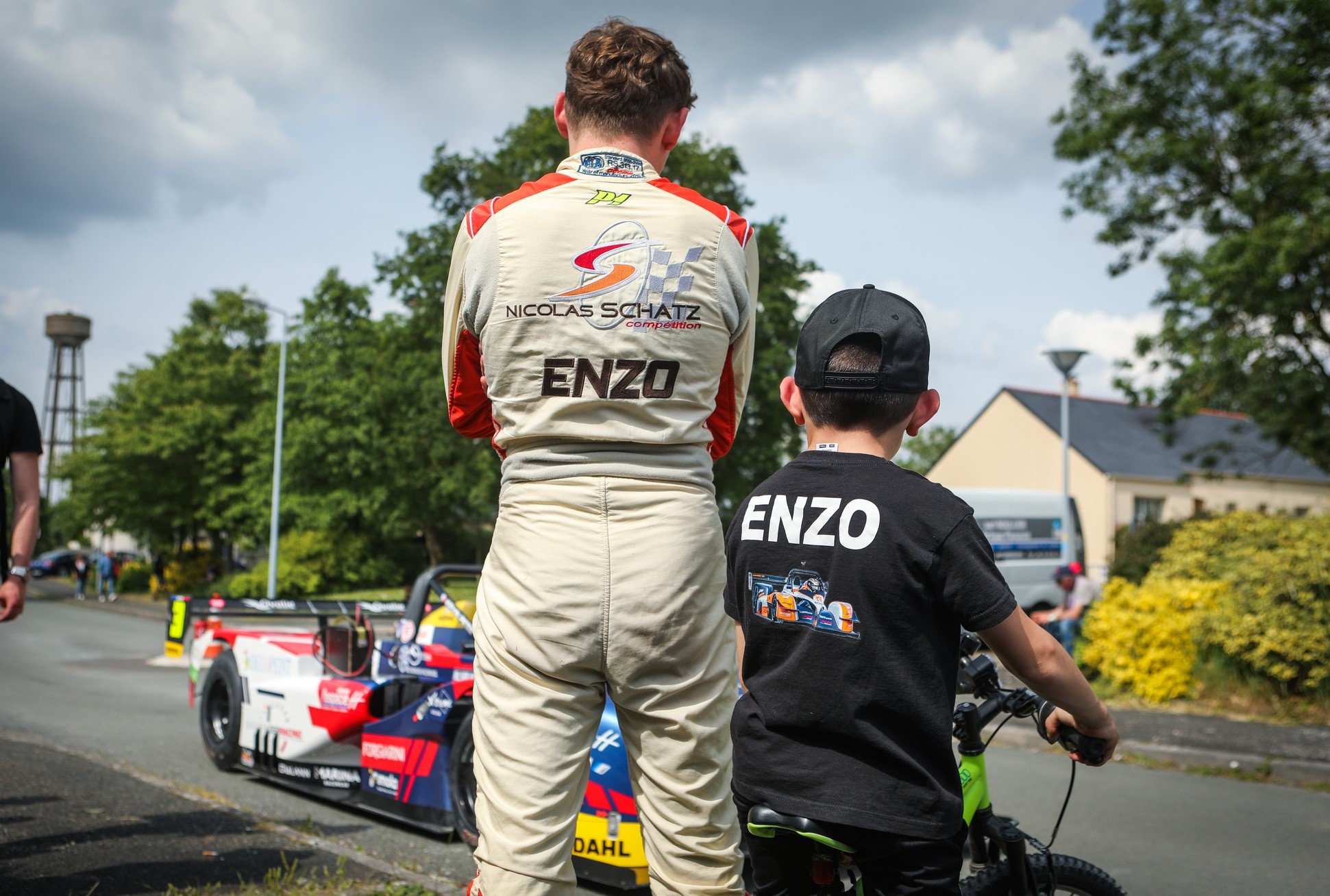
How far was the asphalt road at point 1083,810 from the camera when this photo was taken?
5.23 metres

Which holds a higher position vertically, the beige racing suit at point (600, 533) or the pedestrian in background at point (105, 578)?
the beige racing suit at point (600, 533)

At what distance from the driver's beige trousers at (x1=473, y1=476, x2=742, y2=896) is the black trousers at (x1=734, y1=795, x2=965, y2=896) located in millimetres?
91

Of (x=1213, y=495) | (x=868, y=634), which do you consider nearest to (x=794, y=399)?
(x=868, y=634)

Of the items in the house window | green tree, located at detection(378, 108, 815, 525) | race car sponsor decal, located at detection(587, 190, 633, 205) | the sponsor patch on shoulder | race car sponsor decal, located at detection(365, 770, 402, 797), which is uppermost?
green tree, located at detection(378, 108, 815, 525)

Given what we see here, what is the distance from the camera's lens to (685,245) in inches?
81.6

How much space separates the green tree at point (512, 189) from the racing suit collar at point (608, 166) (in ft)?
76.1

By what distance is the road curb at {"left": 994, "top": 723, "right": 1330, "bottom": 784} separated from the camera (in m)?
7.73

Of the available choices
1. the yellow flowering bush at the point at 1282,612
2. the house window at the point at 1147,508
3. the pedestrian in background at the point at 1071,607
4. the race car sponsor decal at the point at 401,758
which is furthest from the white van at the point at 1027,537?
the house window at the point at 1147,508

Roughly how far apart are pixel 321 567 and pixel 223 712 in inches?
1054

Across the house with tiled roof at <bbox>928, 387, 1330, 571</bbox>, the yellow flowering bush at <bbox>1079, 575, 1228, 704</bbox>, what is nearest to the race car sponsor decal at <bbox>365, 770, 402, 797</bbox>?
the yellow flowering bush at <bbox>1079, 575, 1228, 704</bbox>

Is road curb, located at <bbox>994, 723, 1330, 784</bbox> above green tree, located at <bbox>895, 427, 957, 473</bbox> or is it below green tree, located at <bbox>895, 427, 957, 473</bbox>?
below

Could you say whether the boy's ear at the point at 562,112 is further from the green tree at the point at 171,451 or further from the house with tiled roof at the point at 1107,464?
the green tree at the point at 171,451

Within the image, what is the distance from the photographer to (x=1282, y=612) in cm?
985

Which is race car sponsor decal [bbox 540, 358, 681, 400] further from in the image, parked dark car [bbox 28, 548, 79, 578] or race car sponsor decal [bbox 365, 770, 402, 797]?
parked dark car [bbox 28, 548, 79, 578]
